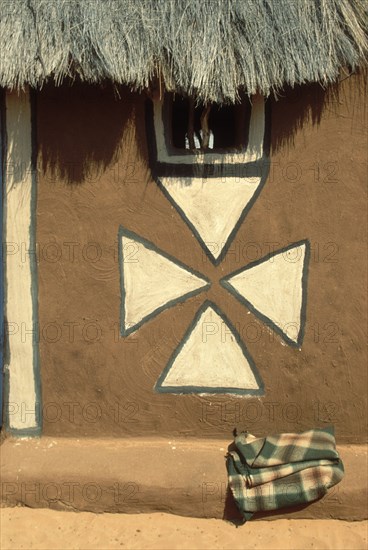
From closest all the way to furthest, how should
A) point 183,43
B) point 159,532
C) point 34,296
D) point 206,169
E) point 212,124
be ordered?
point 183,43, point 159,532, point 206,169, point 34,296, point 212,124

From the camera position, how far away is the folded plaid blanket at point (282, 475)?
10.9ft

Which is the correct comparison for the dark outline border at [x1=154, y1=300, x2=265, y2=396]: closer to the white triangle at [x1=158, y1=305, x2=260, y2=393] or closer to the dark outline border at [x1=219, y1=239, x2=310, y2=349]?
the white triangle at [x1=158, y1=305, x2=260, y2=393]

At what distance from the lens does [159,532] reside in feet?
10.9

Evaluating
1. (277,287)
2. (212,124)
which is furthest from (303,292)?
(212,124)

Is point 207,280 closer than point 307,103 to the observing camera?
No

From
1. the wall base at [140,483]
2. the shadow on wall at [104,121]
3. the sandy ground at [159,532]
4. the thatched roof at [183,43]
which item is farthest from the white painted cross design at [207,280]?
the sandy ground at [159,532]

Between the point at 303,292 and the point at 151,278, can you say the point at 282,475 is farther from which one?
the point at 151,278

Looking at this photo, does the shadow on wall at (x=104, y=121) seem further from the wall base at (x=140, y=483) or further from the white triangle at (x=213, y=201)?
the wall base at (x=140, y=483)

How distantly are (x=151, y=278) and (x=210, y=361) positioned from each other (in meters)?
0.63

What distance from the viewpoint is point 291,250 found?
3498mm

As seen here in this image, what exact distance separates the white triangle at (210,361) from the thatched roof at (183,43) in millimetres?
1358

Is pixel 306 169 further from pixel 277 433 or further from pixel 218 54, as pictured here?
pixel 277 433

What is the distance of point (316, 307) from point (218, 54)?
156cm

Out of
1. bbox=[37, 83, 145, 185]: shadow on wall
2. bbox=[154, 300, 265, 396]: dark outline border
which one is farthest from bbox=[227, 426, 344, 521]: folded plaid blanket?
bbox=[37, 83, 145, 185]: shadow on wall
